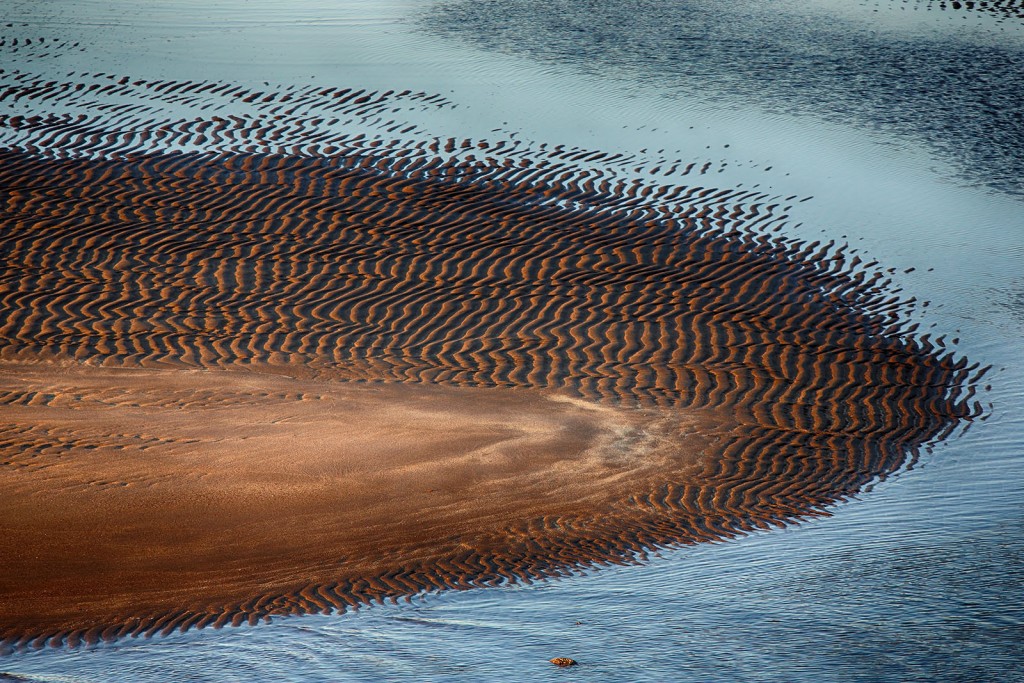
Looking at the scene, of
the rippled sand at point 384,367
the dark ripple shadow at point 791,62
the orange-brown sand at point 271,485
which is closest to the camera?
the orange-brown sand at point 271,485

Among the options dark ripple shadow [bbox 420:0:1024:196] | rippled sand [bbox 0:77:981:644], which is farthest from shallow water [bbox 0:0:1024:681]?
rippled sand [bbox 0:77:981:644]

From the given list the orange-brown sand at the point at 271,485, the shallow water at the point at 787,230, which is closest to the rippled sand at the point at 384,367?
the orange-brown sand at the point at 271,485

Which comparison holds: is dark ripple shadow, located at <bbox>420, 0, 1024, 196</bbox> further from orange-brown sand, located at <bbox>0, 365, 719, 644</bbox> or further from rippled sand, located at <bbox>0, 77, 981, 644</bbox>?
orange-brown sand, located at <bbox>0, 365, 719, 644</bbox>

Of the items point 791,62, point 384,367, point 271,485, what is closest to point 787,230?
point 384,367

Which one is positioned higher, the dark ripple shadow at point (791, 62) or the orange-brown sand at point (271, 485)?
the dark ripple shadow at point (791, 62)

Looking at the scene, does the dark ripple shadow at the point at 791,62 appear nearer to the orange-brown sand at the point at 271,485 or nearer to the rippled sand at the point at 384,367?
the rippled sand at the point at 384,367

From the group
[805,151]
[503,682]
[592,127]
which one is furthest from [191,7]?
[503,682]

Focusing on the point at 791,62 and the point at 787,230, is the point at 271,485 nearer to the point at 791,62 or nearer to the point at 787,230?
the point at 787,230
